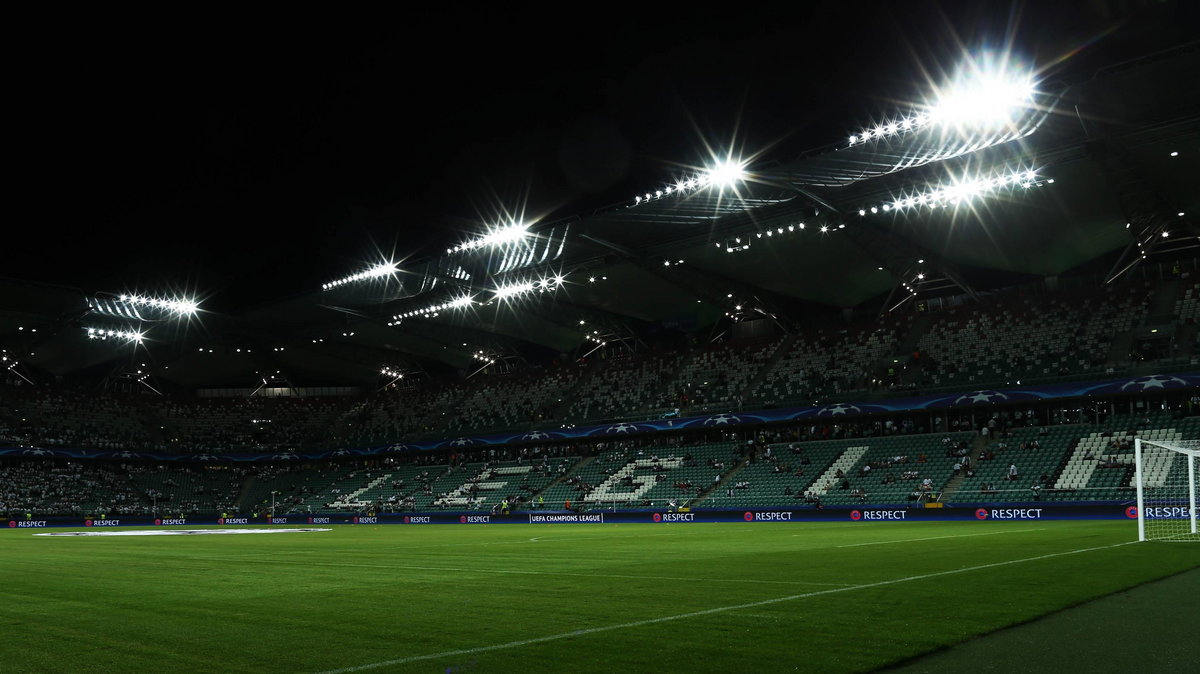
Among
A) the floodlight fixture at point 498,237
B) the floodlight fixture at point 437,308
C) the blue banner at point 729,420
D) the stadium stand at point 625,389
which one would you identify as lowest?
the blue banner at point 729,420

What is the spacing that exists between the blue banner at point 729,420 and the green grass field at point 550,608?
1046 inches

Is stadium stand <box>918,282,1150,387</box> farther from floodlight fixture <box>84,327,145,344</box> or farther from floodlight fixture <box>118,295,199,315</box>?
floodlight fixture <box>84,327,145,344</box>

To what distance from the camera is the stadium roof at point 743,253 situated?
33344 millimetres

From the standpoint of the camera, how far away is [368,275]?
169ft

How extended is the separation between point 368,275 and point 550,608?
44.4 metres

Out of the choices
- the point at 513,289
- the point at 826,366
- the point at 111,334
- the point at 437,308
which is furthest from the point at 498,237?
the point at 111,334

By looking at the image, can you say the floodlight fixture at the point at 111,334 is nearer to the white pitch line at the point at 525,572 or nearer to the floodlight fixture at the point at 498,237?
the floodlight fixture at the point at 498,237

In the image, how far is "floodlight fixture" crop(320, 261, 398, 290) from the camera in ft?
165

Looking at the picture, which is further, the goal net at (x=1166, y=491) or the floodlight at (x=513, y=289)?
the floodlight at (x=513, y=289)

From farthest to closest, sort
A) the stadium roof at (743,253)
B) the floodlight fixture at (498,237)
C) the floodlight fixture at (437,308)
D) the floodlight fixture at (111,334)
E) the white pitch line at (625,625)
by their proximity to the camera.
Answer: the floodlight fixture at (111,334) → the floodlight fixture at (437,308) → the floodlight fixture at (498,237) → the stadium roof at (743,253) → the white pitch line at (625,625)

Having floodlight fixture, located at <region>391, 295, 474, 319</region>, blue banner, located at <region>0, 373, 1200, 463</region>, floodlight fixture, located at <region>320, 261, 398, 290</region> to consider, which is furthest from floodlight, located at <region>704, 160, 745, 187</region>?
floodlight fixture, located at <region>391, 295, 474, 319</region>

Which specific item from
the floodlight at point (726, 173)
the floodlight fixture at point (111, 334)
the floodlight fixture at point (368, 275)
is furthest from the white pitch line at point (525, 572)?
the floodlight fixture at point (111, 334)

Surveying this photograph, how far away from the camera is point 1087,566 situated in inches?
513

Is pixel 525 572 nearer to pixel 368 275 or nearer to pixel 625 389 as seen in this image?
pixel 368 275
